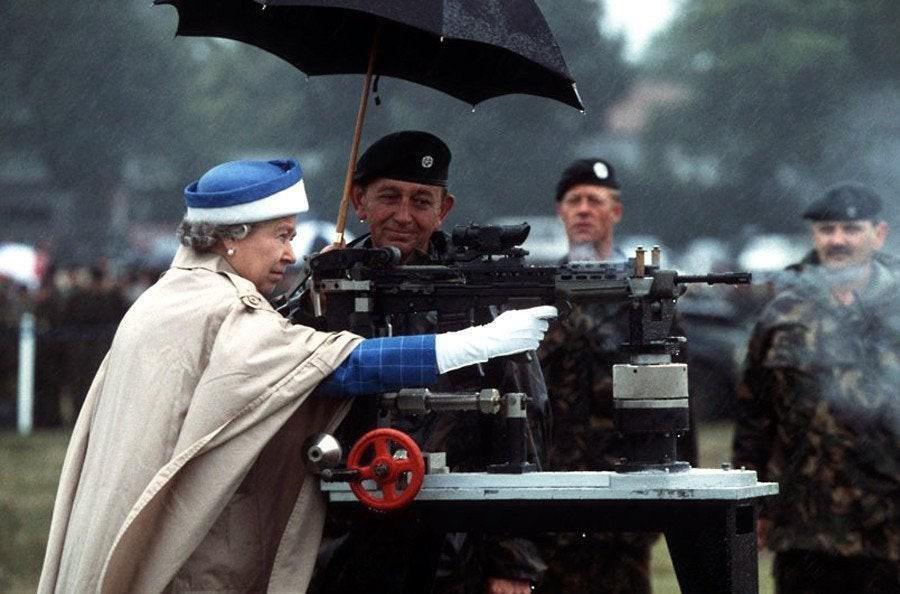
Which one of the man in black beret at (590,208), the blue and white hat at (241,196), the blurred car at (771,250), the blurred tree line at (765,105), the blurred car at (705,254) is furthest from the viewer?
the blurred tree line at (765,105)

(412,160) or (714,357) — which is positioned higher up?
(412,160)

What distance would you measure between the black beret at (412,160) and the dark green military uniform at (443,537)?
0.25 meters

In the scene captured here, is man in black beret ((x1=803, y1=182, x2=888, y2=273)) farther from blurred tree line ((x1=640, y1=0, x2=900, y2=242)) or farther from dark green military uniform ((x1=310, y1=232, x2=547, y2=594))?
blurred tree line ((x1=640, y1=0, x2=900, y2=242))

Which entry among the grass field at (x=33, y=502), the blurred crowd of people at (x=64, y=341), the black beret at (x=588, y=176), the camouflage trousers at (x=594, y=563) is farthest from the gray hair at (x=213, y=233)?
the blurred crowd of people at (x=64, y=341)

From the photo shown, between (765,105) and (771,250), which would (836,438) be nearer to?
(771,250)

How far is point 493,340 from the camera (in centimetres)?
537

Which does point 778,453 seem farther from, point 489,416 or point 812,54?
point 812,54

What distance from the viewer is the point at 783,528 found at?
8398 millimetres

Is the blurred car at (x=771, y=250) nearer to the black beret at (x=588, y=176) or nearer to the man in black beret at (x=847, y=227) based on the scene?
the black beret at (x=588, y=176)

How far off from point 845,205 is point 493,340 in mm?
3721

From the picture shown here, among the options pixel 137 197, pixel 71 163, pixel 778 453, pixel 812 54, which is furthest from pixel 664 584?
pixel 137 197

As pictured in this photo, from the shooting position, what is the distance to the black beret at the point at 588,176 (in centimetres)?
955

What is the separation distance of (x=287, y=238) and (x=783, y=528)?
11.0 ft

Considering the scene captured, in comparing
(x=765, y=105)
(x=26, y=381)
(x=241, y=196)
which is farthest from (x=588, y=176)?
(x=765, y=105)
